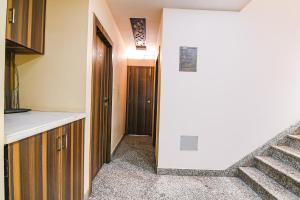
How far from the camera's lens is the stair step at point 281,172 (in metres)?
2.08

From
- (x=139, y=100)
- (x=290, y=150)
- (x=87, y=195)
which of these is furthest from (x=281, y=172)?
(x=139, y=100)

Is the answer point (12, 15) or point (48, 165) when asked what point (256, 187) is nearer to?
point (48, 165)

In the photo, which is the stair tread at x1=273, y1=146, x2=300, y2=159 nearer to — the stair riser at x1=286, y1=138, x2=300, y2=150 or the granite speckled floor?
the stair riser at x1=286, y1=138, x2=300, y2=150

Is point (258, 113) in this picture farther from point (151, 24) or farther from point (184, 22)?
point (151, 24)

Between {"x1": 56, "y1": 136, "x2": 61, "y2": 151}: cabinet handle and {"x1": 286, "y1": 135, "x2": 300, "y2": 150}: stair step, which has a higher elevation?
{"x1": 56, "y1": 136, "x2": 61, "y2": 151}: cabinet handle

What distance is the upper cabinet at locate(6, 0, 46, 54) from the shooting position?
4.46 feet

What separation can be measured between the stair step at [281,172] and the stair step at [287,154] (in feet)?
0.18

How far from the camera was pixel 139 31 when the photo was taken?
12.3 feet

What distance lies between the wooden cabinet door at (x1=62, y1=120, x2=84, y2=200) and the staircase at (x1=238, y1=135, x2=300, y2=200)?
1.95m

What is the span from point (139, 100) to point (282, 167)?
3856 mm

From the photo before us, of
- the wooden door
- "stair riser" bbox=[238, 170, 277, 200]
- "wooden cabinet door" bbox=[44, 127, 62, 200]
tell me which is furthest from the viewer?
the wooden door

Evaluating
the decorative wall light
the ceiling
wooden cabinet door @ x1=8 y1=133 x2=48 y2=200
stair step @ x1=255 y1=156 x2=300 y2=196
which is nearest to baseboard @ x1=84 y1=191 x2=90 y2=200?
wooden cabinet door @ x1=8 y1=133 x2=48 y2=200

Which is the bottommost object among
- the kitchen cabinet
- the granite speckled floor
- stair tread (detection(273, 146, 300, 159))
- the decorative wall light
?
the granite speckled floor

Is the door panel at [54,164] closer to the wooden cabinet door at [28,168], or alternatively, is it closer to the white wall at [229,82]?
the wooden cabinet door at [28,168]
